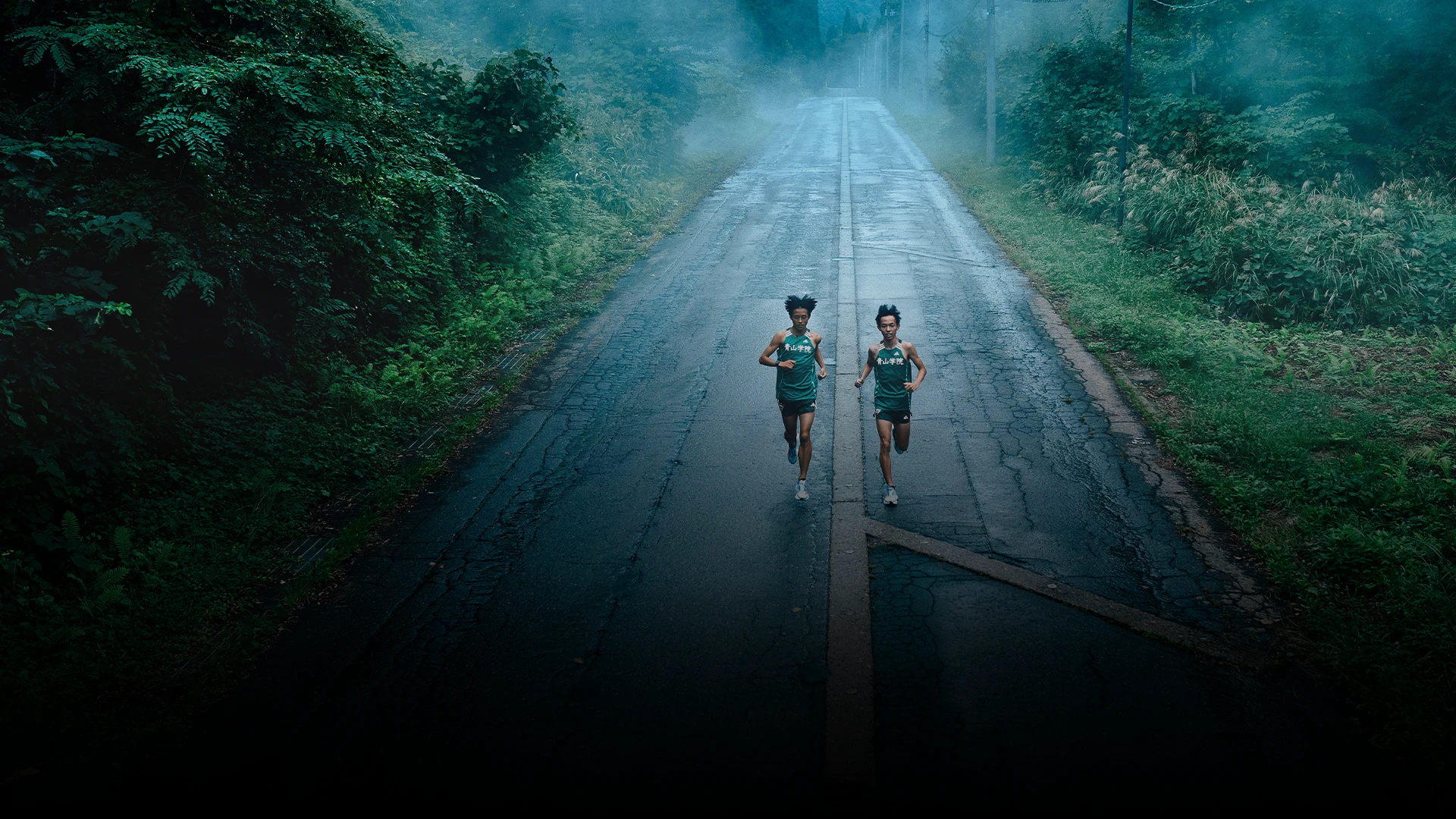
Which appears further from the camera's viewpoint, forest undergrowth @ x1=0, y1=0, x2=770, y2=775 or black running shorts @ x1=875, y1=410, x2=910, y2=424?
black running shorts @ x1=875, y1=410, x2=910, y2=424

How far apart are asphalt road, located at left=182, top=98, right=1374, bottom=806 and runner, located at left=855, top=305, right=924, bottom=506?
1.25 feet

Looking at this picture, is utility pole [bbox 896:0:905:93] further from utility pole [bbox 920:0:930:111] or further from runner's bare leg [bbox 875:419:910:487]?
runner's bare leg [bbox 875:419:910:487]

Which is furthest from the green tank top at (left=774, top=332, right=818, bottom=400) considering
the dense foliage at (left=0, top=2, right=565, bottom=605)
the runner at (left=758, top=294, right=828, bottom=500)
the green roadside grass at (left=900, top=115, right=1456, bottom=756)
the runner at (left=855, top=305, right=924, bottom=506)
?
the dense foliage at (left=0, top=2, right=565, bottom=605)

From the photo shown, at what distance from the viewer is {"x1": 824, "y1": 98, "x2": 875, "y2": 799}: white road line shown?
3998 mm

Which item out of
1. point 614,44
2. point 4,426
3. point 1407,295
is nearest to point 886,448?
point 4,426

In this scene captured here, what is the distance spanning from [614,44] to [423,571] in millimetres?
32424

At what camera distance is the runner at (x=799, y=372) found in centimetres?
654

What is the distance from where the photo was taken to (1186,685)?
4391mm

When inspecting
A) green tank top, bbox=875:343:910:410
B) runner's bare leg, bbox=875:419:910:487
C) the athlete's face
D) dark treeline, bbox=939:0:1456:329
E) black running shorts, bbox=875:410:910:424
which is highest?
dark treeline, bbox=939:0:1456:329

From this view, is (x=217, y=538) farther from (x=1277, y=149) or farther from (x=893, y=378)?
(x=1277, y=149)

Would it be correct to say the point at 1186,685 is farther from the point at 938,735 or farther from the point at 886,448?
the point at 886,448

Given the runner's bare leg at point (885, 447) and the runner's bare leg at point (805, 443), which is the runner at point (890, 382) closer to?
the runner's bare leg at point (885, 447)

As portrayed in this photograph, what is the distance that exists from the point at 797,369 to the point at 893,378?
754 millimetres

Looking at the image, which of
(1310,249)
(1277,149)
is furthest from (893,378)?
(1277,149)
